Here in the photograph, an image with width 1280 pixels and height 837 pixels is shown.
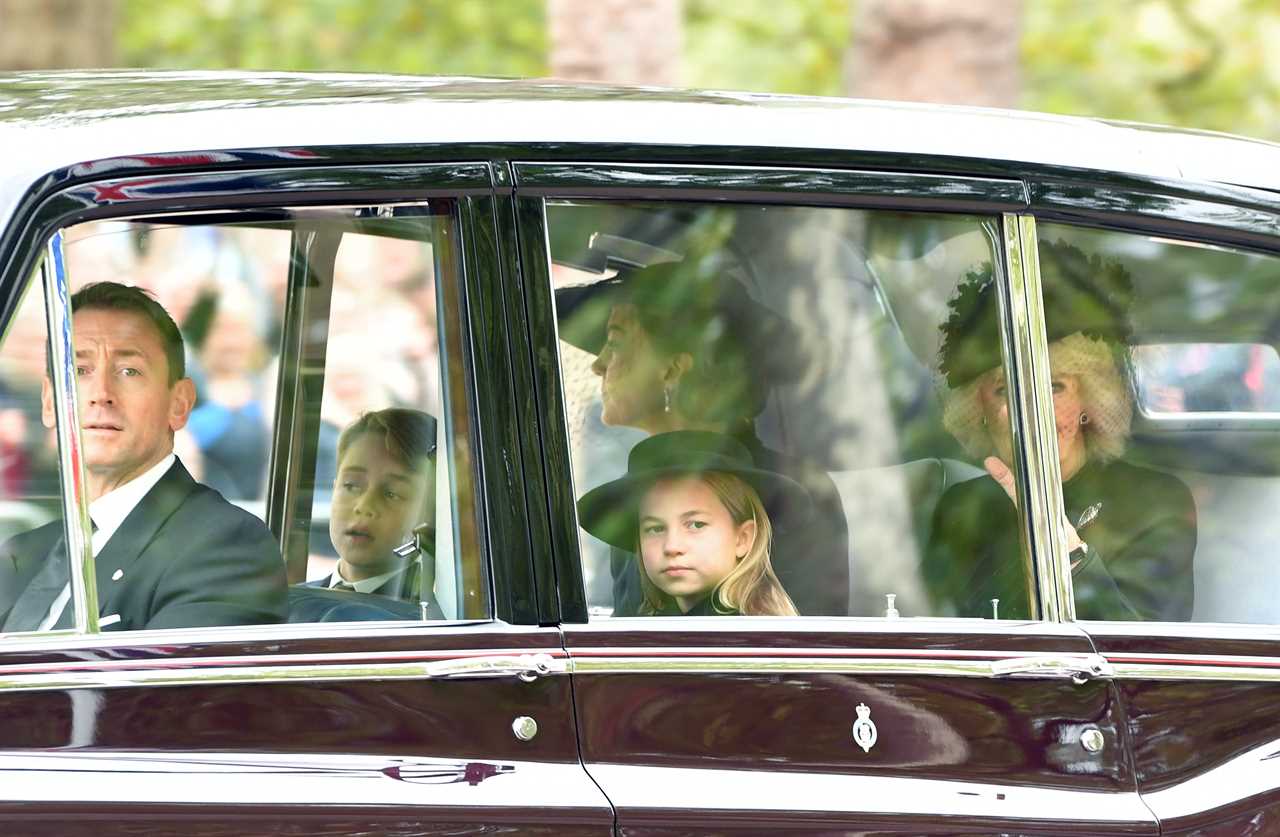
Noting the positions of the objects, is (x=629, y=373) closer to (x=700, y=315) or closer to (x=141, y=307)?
(x=700, y=315)

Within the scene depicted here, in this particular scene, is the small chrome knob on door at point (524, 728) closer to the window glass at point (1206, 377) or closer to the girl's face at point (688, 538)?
the girl's face at point (688, 538)

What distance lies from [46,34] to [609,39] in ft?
7.73

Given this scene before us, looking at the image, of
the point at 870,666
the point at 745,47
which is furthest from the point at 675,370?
the point at 745,47

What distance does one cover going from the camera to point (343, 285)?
8.39 ft

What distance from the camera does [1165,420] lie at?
2.99 m

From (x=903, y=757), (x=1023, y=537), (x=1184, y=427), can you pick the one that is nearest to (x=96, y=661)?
(x=903, y=757)

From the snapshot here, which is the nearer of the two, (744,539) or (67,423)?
(67,423)

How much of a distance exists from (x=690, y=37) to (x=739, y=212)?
35.7ft

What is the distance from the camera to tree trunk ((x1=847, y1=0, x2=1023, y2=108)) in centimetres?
721

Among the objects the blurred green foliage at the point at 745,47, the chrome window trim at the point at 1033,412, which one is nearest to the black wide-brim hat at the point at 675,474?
the chrome window trim at the point at 1033,412

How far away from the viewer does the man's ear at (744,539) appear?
2.74m

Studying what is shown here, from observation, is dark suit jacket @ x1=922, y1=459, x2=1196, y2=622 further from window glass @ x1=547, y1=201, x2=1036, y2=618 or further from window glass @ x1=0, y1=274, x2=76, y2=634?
window glass @ x1=0, y1=274, x2=76, y2=634

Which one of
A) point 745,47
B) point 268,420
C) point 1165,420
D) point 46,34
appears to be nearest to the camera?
point 268,420

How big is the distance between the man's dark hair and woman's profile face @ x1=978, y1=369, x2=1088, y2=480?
1.21m
